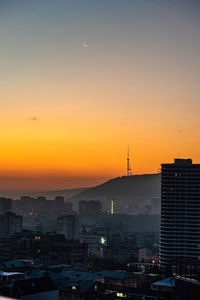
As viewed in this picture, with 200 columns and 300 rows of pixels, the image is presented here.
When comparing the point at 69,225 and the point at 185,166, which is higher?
the point at 185,166

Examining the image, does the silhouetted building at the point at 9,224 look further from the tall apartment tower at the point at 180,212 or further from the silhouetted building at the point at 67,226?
the tall apartment tower at the point at 180,212

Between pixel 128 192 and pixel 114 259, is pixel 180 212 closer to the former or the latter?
pixel 114 259

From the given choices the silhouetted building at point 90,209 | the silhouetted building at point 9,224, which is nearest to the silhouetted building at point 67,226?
the silhouetted building at point 9,224

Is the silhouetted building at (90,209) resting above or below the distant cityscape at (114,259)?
above

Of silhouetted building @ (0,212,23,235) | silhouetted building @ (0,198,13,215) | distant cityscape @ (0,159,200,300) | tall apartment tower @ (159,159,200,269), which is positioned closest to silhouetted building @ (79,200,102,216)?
distant cityscape @ (0,159,200,300)

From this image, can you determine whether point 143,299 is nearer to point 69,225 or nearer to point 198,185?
point 198,185

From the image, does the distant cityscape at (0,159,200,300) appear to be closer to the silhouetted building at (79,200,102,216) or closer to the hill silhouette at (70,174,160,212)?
the silhouetted building at (79,200,102,216)

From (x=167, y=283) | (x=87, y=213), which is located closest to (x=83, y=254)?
(x=167, y=283)

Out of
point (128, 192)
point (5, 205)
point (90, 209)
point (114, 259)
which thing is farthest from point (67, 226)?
point (128, 192)
